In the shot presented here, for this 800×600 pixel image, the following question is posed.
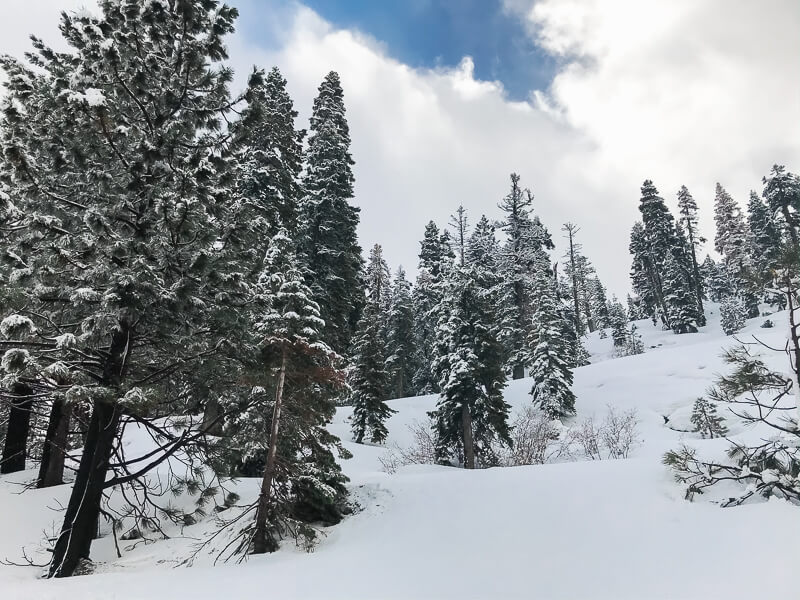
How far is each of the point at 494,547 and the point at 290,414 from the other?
4.98 metres

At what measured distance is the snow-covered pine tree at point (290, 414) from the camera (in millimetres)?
9055

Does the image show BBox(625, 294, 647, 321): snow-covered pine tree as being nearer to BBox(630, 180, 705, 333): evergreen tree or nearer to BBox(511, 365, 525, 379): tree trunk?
BBox(630, 180, 705, 333): evergreen tree

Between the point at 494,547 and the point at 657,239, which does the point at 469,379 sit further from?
the point at 657,239

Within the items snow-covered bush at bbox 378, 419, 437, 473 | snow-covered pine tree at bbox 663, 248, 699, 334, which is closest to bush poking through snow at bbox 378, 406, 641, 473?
snow-covered bush at bbox 378, 419, 437, 473

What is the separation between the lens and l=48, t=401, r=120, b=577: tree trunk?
695 centimetres

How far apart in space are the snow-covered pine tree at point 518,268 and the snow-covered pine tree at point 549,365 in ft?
22.2

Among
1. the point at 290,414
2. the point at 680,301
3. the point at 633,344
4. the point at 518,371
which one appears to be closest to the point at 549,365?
the point at 518,371

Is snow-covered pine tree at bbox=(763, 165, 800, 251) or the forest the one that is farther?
snow-covered pine tree at bbox=(763, 165, 800, 251)

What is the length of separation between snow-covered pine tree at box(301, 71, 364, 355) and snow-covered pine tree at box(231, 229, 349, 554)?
859 cm

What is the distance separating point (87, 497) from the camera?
287 inches

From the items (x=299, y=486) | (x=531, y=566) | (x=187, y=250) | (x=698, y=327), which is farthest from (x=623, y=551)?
(x=698, y=327)

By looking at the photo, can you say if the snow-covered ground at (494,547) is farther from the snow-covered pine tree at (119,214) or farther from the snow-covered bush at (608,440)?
the snow-covered bush at (608,440)

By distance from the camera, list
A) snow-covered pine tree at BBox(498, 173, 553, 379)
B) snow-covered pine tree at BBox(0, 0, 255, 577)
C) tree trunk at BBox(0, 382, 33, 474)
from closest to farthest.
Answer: snow-covered pine tree at BBox(0, 0, 255, 577) → tree trunk at BBox(0, 382, 33, 474) → snow-covered pine tree at BBox(498, 173, 553, 379)

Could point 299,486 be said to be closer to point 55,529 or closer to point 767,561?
point 55,529
